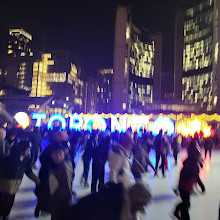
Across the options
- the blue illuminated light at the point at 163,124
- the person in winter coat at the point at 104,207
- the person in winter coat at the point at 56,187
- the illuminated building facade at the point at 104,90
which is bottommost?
the blue illuminated light at the point at 163,124

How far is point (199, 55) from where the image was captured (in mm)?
98062

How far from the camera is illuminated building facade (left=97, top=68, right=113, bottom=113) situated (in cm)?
14212

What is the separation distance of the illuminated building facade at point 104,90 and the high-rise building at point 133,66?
29004mm

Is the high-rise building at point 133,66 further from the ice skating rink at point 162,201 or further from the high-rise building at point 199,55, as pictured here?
the ice skating rink at point 162,201

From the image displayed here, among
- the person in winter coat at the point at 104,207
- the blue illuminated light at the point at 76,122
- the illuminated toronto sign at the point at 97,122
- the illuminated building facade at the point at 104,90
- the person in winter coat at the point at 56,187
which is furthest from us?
the illuminated building facade at the point at 104,90

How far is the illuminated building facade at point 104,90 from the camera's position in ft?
466

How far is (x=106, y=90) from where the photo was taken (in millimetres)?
145500

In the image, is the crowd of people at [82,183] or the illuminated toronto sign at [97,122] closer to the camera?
the crowd of people at [82,183]

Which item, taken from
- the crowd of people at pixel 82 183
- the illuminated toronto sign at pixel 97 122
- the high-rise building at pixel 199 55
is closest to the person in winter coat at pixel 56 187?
the crowd of people at pixel 82 183

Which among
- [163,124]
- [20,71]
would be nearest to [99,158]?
[163,124]

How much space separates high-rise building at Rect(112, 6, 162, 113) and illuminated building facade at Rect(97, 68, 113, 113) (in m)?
29.0

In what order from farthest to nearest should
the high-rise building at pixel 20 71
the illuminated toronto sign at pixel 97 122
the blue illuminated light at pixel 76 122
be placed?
the high-rise building at pixel 20 71
the blue illuminated light at pixel 76 122
the illuminated toronto sign at pixel 97 122

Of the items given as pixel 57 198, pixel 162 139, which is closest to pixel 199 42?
pixel 162 139

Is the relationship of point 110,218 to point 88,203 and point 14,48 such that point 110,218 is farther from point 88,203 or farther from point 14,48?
point 14,48
